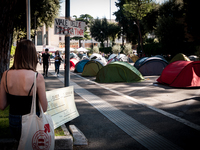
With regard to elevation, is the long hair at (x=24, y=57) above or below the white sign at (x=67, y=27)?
below

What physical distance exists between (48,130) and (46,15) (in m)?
22.2

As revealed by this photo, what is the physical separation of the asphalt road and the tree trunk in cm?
285

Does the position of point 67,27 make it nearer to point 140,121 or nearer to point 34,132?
point 140,121

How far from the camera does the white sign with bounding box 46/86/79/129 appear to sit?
4.77 m

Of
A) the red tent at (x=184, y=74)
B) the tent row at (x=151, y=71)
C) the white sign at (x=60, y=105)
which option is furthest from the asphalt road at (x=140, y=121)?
the tent row at (x=151, y=71)

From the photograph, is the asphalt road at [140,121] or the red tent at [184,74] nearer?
the asphalt road at [140,121]

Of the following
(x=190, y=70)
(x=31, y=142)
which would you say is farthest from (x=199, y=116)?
(x=31, y=142)

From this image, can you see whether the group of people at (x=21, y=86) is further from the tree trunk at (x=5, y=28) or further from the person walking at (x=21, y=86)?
the tree trunk at (x=5, y=28)

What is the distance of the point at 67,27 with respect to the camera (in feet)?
18.8

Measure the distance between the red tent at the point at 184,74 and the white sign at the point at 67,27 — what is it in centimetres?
709

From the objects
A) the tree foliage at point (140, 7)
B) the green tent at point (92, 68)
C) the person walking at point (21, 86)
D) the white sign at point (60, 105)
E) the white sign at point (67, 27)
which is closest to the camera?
the person walking at point (21, 86)

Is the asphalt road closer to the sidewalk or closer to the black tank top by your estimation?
the sidewalk

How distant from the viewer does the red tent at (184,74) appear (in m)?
10.8

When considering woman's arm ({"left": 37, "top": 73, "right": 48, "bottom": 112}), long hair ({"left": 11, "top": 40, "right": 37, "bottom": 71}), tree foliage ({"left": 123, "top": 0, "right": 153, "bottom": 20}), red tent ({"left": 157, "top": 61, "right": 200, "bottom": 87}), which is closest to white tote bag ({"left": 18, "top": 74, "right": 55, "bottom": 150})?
woman's arm ({"left": 37, "top": 73, "right": 48, "bottom": 112})
